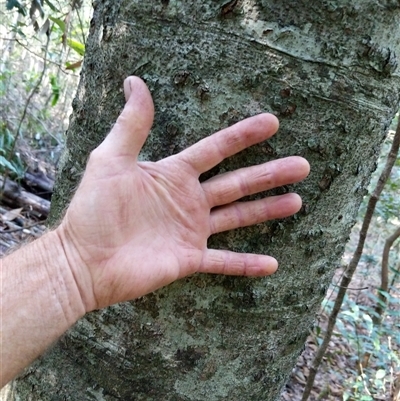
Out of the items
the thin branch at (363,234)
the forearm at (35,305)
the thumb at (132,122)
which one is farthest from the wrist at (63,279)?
the thin branch at (363,234)

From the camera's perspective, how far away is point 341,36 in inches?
29.7

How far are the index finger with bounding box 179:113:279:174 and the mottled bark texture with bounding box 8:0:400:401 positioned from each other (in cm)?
3

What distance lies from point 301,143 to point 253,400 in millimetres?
580

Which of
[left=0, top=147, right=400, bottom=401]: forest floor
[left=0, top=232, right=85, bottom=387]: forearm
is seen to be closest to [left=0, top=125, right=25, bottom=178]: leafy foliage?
[left=0, top=147, right=400, bottom=401]: forest floor

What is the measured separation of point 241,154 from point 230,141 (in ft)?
0.22

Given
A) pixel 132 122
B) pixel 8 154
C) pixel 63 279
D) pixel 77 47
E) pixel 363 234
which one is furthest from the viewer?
pixel 8 154

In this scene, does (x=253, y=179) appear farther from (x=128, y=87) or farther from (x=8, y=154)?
(x=8, y=154)

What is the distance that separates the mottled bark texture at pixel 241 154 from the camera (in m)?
0.76

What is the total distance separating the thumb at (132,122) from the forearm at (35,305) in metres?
0.25

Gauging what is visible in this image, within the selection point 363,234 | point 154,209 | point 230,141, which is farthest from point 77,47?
point 230,141

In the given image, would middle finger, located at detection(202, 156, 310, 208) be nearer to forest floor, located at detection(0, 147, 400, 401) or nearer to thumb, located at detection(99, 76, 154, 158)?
thumb, located at detection(99, 76, 154, 158)

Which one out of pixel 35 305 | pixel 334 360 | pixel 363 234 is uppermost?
pixel 35 305

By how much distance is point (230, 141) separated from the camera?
0.79m

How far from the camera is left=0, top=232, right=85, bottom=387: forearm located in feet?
2.79
